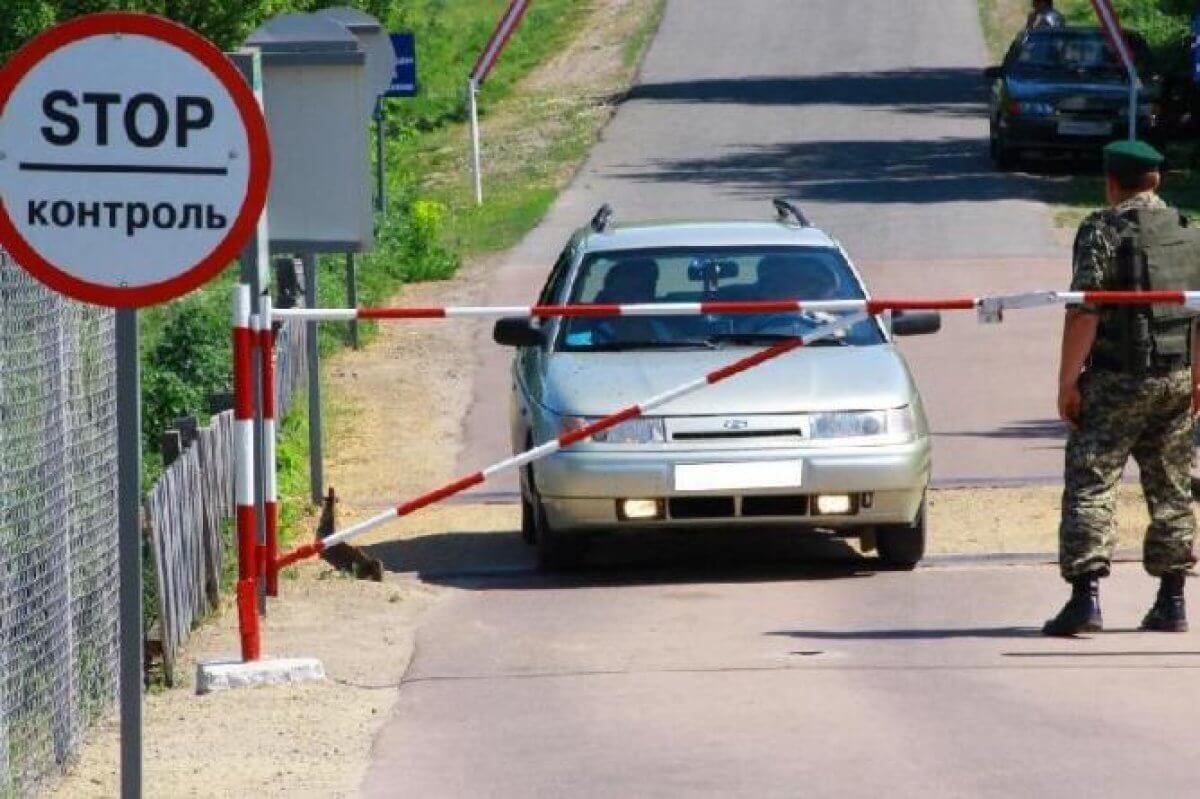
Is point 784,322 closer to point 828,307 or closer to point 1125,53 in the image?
point 828,307

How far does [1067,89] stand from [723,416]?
21.3 metres

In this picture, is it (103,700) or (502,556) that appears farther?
(502,556)

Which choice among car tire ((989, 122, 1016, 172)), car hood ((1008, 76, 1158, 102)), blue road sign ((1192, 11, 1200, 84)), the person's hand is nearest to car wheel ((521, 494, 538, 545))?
the person's hand

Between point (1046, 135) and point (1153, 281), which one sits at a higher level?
point (1046, 135)

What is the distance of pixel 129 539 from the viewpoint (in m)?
6.40

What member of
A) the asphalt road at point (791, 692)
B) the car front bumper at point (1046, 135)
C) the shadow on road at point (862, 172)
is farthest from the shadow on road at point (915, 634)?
the car front bumper at point (1046, 135)

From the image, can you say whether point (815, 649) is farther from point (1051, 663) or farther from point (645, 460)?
point (645, 460)

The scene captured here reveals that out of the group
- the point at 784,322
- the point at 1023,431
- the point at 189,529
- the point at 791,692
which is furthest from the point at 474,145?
the point at 791,692

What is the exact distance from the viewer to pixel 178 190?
21.2 ft

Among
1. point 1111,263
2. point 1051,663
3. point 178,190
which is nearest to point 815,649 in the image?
point 1051,663

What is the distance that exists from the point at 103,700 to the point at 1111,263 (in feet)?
13.2

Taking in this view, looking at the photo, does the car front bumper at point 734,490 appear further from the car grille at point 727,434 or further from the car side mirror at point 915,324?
the car side mirror at point 915,324

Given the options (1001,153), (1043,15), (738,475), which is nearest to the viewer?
(738,475)

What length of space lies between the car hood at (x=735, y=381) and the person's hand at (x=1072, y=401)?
187 centimetres
